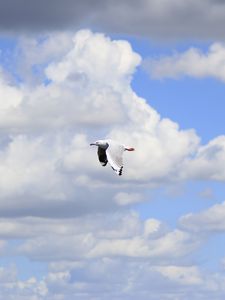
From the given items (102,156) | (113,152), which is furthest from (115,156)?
(102,156)

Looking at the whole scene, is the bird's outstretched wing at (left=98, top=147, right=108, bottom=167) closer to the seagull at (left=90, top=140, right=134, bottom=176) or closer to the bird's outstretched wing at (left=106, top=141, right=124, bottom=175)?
the seagull at (left=90, top=140, right=134, bottom=176)

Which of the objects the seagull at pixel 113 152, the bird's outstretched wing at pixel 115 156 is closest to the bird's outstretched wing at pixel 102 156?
the seagull at pixel 113 152

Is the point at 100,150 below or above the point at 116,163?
above

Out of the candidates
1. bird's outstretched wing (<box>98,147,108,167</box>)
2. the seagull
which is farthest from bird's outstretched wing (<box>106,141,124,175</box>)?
bird's outstretched wing (<box>98,147,108,167</box>)

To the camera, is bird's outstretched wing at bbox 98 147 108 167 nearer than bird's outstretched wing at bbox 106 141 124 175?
No

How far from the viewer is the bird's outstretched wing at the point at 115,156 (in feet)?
413

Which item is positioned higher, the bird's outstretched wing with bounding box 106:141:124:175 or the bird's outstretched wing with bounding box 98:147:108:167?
the bird's outstretched wing with bounding box 98:147:108:167

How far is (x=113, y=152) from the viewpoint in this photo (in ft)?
439

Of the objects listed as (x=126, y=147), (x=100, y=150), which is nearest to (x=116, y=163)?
(x=126, y=147)

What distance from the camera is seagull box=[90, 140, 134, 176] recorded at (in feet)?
417

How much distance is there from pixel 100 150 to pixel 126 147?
529 inches

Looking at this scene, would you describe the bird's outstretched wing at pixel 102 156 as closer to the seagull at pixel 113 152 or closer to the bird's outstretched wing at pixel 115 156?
the seagull at pixel 113 152

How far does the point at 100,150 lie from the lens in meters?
150

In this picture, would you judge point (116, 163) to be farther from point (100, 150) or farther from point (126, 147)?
point (100, 150)
